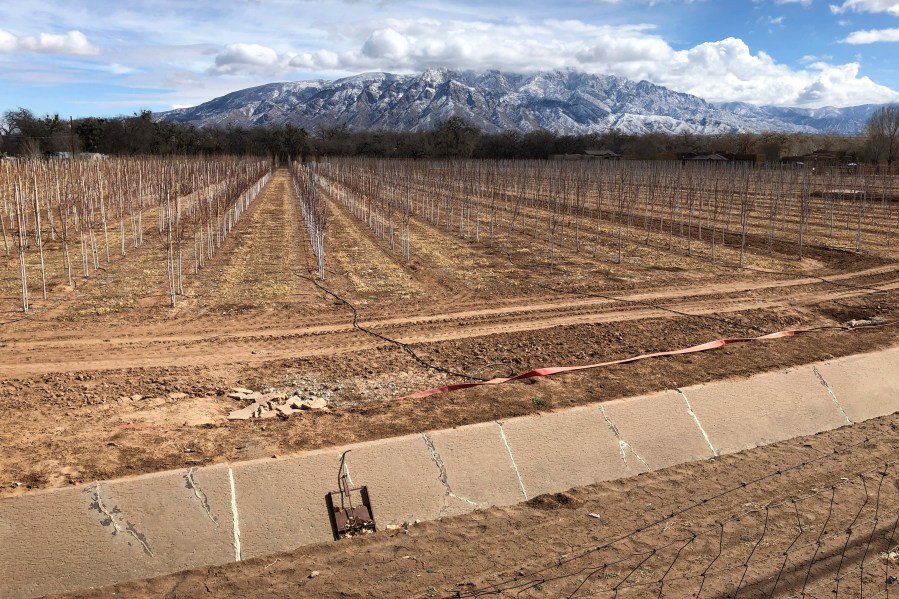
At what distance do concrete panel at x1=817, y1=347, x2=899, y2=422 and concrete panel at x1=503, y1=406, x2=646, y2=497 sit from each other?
310 cm

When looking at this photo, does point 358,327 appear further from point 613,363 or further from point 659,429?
point 659,429

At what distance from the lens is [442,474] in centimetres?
521

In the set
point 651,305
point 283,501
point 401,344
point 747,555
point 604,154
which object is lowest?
point 747,555

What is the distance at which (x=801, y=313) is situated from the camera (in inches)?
419

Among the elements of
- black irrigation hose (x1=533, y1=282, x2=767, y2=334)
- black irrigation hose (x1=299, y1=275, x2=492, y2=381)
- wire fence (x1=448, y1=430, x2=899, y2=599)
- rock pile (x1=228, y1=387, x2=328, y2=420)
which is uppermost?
black irrigation hose (x1=533, y1=282, x2=767, y2=334)

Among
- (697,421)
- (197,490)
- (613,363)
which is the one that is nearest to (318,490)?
(197,490)

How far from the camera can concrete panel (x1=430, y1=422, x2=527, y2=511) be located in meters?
5.15

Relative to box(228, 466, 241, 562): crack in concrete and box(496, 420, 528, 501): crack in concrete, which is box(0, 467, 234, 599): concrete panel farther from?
box(496, 420, 528, 501): crack in concrete

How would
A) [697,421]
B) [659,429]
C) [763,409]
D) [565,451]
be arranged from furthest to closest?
1. [763,409]
2. [697,421]
3. [659,429]
4. [565,451]

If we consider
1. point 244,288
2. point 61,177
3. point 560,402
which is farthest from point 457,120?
point 560,402

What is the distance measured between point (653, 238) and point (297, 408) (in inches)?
588

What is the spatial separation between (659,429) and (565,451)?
1091mm

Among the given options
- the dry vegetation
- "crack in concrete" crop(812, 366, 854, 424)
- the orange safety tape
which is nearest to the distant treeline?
the dry vegetation

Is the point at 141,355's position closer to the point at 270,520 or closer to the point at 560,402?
the point at 270,520
